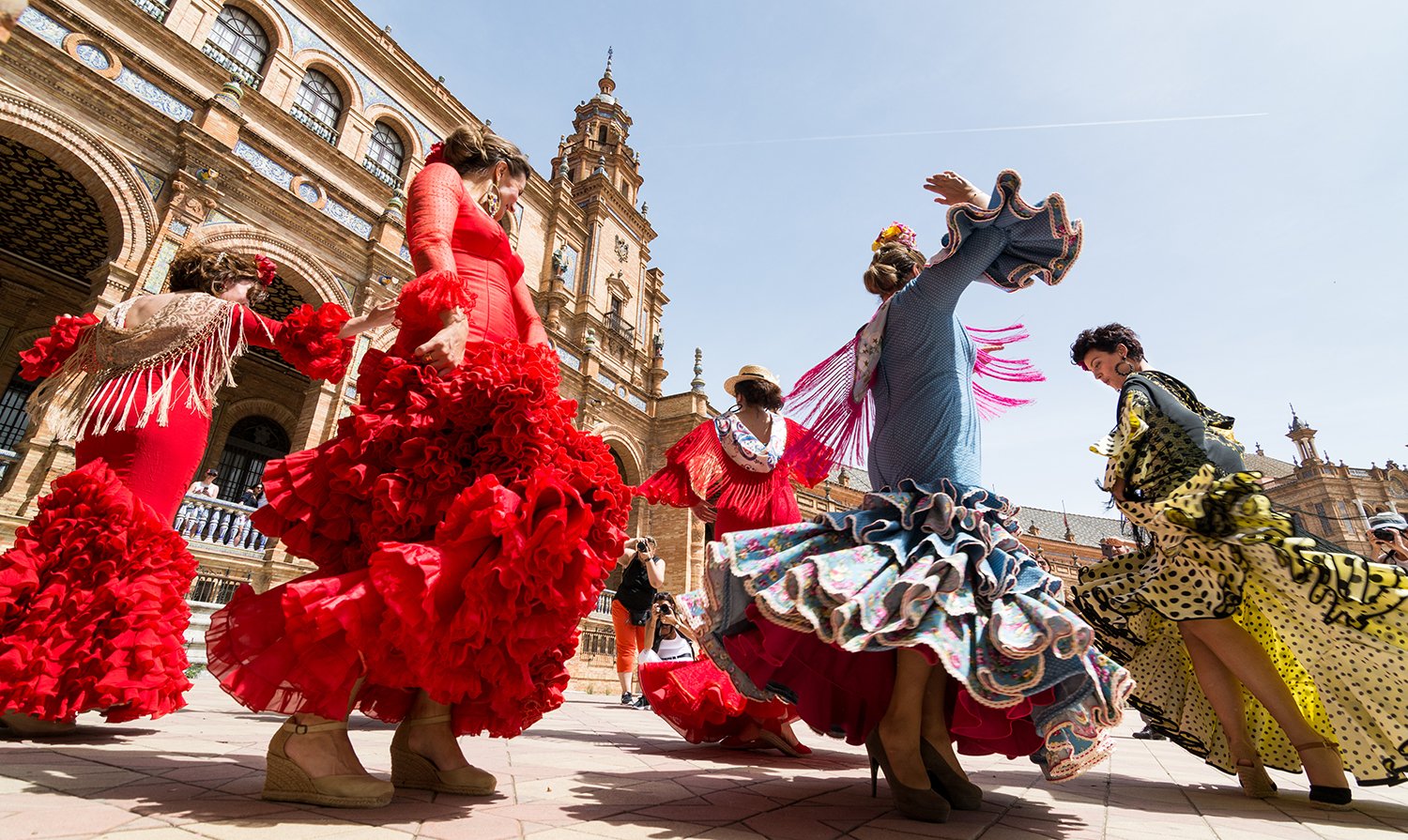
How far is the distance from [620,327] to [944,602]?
67.2 feet

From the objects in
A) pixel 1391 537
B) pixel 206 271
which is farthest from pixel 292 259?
pixel 1391 537

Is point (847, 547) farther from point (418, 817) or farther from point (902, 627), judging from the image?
point (418, 817)

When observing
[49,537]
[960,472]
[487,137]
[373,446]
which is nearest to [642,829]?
[373,446]

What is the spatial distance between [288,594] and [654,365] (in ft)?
68.3

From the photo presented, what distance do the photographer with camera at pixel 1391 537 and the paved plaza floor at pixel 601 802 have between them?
8.48 feet

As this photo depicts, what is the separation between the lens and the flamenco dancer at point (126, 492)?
7.47 ft

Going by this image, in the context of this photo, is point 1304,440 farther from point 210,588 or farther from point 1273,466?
point 210,588

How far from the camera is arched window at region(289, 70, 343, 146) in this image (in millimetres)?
14312

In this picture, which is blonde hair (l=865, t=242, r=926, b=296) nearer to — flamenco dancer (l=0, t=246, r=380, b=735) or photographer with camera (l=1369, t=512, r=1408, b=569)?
flamenco dancer (l=0, t=246, r=380, b=735)

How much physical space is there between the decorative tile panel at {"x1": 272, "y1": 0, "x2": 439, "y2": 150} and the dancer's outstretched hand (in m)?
17.6

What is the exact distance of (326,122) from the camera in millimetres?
14922

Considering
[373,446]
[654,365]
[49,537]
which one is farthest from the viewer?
[654,365]

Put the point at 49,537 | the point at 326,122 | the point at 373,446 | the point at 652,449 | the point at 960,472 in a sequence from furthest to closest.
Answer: the point at 652,449, the point at 326,122, the point at 49,537, the point at 960,472, the point at 373,446

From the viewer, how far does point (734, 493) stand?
349 centimetres
